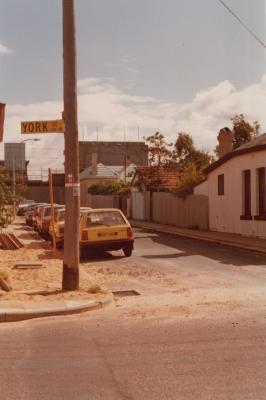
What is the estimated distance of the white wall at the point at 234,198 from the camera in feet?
82.3

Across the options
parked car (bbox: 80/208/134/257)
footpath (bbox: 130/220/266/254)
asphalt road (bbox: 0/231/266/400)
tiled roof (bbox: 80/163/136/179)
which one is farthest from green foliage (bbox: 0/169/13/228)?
tiled roof (bbox: 80/163/136/179)

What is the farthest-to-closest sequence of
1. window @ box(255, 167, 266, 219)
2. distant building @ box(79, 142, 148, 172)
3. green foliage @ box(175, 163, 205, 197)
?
distant building @ box(79, 142, 148, 172) → green foliage @ box(175, 163, 205, 197) → window @ box(255, 167, 266, 219)

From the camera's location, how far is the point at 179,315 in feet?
29.8

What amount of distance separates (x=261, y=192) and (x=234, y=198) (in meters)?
2.58

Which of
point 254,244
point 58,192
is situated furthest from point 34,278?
point 58,192

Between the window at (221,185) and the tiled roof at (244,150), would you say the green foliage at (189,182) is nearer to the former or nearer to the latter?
the tiled roof at (244,150)

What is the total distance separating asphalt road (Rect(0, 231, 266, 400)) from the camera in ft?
17.8

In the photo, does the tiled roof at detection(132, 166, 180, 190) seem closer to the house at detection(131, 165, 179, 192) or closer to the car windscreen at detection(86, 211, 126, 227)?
the house at detection(131, 165, 179, 192)

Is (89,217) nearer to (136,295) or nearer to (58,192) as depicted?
Result: (136,295)

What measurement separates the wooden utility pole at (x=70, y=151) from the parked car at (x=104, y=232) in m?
6.46

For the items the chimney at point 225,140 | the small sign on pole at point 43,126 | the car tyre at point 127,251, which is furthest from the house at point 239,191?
the small sign on pole at point 43,126

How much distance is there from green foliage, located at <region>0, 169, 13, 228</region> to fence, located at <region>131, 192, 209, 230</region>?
16.5 metres

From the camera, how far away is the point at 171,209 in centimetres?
3781

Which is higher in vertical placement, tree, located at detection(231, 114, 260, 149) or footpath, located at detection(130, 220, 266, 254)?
tree, located at detection(231, 114, 260, 149)
